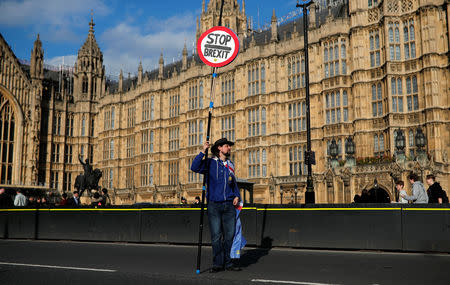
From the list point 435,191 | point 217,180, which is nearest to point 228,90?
point 435,191

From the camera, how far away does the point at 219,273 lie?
7.33 meters

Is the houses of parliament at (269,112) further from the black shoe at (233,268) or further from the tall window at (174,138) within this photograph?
the black shoe at (233,268)

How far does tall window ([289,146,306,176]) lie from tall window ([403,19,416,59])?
10464 mm

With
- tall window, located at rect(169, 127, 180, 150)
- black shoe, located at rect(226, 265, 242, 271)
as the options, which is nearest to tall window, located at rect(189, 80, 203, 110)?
tall window, located at rect(169, 127, 180, 150)

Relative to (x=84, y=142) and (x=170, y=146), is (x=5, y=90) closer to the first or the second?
(x=84, y=142)

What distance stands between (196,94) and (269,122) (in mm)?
10394

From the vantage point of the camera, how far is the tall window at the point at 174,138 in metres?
48.5

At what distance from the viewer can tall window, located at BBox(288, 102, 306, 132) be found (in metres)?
37.4

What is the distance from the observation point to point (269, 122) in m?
38.9

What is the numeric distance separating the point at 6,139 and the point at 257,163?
104 feet

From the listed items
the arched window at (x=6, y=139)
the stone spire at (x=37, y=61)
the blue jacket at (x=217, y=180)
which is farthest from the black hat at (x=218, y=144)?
the stone spire at (x=37, y=61)

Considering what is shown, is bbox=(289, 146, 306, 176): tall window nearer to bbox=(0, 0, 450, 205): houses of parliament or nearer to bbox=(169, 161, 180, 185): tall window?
bbox=(0, 0, 450, 205): houses of parliament

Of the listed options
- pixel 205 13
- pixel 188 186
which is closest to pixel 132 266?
pixel 188 186

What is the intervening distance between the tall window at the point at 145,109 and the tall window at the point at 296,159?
20206 mm
